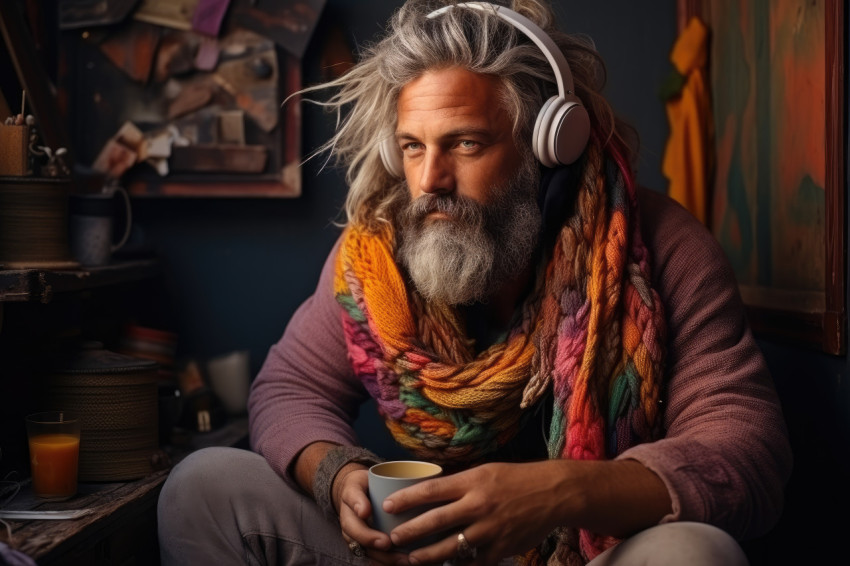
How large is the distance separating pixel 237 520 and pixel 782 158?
1334mm

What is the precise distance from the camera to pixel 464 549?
136 cm

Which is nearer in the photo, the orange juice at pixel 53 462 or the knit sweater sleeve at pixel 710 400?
the knit sweater sleeve at pixel 710 400

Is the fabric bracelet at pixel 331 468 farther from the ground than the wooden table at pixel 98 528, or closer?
farther from the ground

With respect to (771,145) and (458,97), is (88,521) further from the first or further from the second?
(771,145)

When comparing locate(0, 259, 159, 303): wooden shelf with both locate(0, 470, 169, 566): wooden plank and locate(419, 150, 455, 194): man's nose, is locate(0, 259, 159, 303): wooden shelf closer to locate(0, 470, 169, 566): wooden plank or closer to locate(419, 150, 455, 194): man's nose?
locate(0, 470, 169, 566): wooden plank

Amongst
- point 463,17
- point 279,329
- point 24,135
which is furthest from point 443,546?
point 279,329

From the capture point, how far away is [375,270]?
6.09ft

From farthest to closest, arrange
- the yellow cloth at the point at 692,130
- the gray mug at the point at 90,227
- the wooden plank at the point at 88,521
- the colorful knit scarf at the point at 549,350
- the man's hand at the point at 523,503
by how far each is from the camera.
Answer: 1. the yellow cloth at the point at 692,130
2. the gray mug at the point at 90,227
3. the colorful knit scarf at the point at 549,350
4. the wooden plank at the point at 88,521
5. the man's hand at the point at 523,503

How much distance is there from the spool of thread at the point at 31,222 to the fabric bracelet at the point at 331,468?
735 mm

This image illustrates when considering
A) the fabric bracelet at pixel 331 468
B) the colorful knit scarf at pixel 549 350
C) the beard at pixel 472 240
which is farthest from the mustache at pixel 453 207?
the fabric bracelet at pixel 331 468

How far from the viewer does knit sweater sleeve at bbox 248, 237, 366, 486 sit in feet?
5.99

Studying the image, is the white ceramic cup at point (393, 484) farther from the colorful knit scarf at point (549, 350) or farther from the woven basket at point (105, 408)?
the woven basket at point (105, 408)

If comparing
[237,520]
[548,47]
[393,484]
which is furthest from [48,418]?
[548,47]

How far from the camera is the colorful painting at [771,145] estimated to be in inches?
71.4
